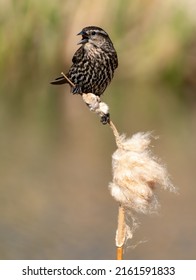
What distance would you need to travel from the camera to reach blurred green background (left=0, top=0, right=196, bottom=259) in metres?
5.88

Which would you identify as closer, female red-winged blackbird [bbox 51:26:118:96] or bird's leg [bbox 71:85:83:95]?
bird's leg [bbox 71:85:83:95]

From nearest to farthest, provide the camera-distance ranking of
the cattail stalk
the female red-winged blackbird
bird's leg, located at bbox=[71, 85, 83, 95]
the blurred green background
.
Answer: the cattail stalk
bird's leg, located at bbox=[71, 85, 83, 95]
the female red-winged blackbird
the blurred green background

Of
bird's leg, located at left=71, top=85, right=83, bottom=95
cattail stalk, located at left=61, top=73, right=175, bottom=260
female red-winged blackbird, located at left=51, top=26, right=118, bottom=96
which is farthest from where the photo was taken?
female red-winged blackbird, located at left=51, top=26, right=118, bottom=96

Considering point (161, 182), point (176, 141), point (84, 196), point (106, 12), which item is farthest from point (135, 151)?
point (106, 12)

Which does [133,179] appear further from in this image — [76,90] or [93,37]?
[93,37]

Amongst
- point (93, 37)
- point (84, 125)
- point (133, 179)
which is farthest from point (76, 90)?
point (84, 125)

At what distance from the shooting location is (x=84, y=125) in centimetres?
1057

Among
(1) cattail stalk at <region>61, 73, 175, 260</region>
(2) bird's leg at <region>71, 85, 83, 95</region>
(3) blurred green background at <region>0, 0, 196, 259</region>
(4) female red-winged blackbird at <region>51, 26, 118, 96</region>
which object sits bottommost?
(1) cattail stalk at <region>61, 73, 175, 260</region>

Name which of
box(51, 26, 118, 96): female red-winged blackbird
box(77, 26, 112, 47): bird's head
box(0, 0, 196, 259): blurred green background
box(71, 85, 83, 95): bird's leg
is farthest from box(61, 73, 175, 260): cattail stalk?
box(0, 0, 196, 259): blurred green background

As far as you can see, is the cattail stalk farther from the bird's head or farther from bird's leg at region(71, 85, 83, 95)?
the bird's head

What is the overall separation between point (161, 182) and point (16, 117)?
837 cm

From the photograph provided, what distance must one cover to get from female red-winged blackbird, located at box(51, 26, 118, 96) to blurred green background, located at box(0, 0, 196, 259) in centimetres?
188

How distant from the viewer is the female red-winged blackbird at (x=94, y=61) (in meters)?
3.41
